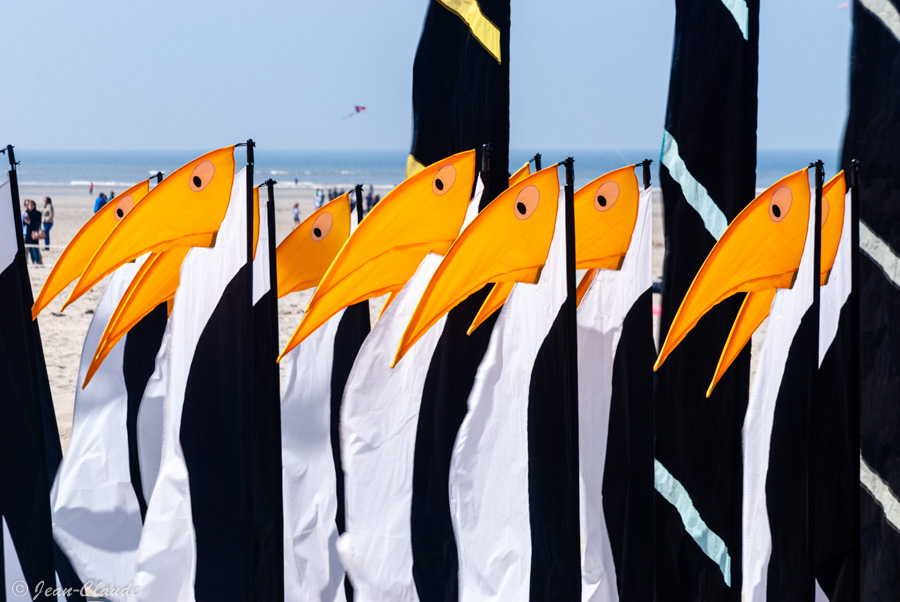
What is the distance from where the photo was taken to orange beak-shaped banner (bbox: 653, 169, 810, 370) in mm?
3777

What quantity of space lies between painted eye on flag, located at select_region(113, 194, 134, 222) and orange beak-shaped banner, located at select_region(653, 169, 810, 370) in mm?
2516

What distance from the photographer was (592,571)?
4262 mm

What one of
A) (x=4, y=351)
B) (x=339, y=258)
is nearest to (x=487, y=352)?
(x=339, y=258)

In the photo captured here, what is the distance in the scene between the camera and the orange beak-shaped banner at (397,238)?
3971 millimetres

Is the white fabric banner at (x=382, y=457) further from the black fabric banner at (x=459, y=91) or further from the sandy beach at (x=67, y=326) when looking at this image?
the sandy beach at (x=67, y=326)

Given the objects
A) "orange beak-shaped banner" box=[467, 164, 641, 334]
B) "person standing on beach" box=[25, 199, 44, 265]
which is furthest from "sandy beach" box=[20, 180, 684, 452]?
"orange beak-shaped banner" box=[467, 164, 641, 334]

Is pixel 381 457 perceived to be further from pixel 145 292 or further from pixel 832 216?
pixel 832 216

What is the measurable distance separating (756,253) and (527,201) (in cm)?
86

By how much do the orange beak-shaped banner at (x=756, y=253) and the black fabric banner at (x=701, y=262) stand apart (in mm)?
339

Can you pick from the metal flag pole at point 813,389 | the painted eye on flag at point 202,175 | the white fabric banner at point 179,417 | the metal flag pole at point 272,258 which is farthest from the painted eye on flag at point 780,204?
the painted eye on flag at point 202,175

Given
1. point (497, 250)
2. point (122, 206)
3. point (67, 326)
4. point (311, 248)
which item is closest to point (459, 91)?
point (497, 250)

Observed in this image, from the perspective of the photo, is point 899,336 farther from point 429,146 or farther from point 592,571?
point 429,146

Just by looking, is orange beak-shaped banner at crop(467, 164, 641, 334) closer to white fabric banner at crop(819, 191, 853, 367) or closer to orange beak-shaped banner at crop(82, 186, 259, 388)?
white fabric banner at crop(819, 191, 853, 367)

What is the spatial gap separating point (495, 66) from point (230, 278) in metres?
1.38
